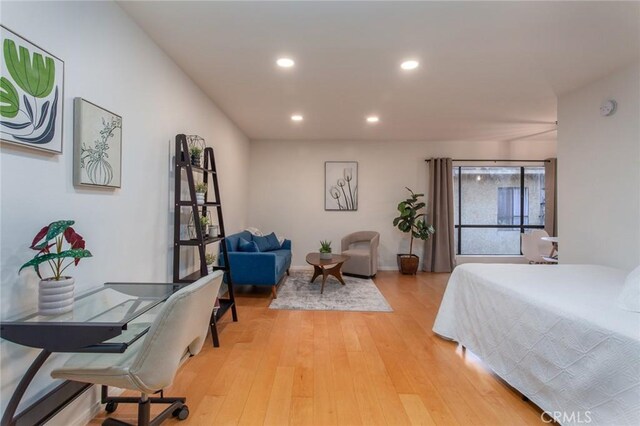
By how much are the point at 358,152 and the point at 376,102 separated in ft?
7.56

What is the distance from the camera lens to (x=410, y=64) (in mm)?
2746

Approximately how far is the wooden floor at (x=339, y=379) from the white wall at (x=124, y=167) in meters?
0.88

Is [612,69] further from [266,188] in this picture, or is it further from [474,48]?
[266,188]

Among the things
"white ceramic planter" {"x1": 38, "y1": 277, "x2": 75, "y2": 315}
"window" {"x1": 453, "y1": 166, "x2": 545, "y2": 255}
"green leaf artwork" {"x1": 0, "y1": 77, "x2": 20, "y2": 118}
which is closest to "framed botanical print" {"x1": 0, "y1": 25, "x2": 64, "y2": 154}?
"green leaf artwork" {"x1": 0, "y1": 77, "x2": 20, "y2": 118}

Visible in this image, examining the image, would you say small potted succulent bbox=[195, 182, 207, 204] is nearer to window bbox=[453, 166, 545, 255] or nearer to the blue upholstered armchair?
the blue upholstered armchair

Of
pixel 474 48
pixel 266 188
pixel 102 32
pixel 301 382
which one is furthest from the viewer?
pixel 266 188

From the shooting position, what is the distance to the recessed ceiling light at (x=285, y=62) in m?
2.67

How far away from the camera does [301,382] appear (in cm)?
216

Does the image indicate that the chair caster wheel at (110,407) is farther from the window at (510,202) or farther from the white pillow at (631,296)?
the window at (510,202)

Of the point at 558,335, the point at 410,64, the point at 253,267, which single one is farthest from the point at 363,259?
the point at 558,335

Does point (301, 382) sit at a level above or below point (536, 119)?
below

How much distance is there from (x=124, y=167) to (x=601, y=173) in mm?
4307

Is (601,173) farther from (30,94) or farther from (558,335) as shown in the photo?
(30,94)

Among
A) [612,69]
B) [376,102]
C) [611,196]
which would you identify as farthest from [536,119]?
[376,102]
